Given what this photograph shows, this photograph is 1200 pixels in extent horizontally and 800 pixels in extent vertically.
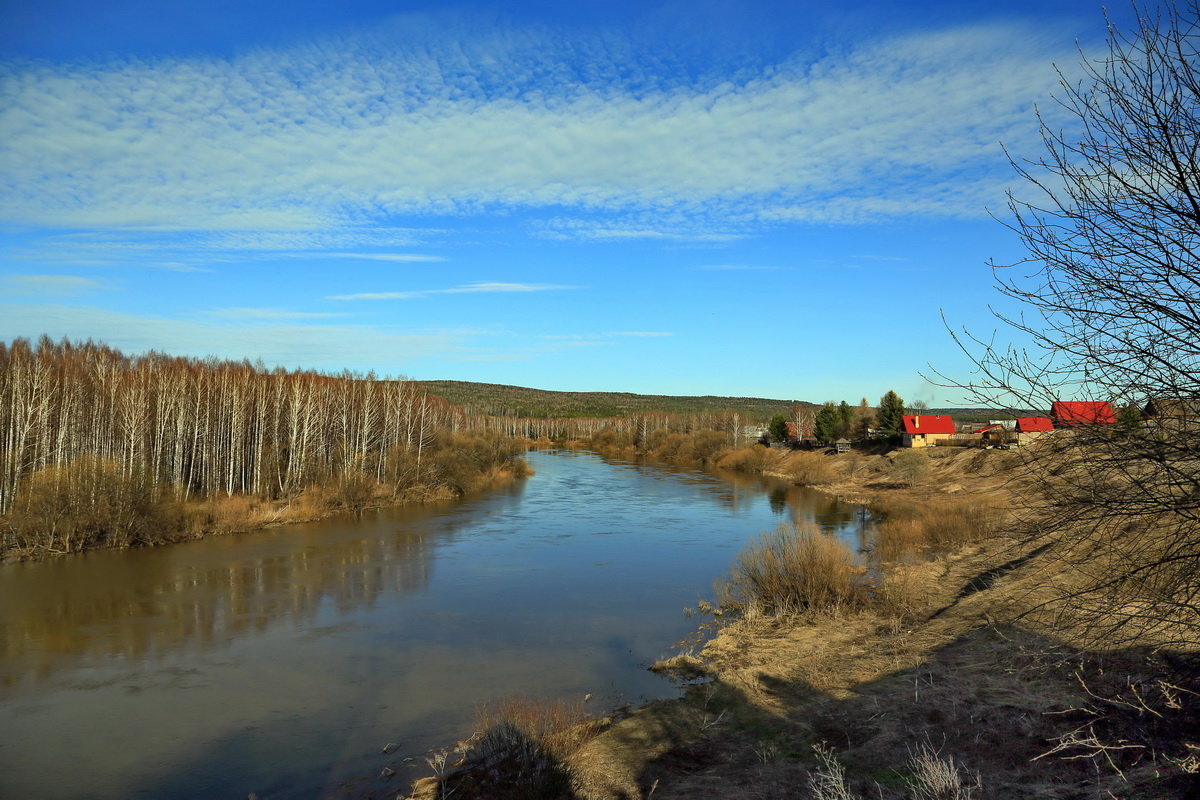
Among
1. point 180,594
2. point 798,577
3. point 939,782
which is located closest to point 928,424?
point 798,577

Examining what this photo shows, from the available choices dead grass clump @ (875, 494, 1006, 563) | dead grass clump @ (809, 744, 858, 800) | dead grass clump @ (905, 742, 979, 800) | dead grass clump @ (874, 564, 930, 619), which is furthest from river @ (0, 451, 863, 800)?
dead grass clump @ (905, 742, 979, 800)

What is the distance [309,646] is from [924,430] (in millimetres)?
48502

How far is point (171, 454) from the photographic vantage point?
36438 mm

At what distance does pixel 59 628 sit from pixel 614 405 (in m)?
154

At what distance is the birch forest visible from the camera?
951 inches

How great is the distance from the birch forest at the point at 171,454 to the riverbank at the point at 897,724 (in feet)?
68.5

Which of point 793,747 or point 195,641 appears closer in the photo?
point 793,747

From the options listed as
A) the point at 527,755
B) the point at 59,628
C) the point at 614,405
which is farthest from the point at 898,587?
the point at 614,405

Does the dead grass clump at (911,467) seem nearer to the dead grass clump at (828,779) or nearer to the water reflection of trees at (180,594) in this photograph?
the water reflection of trees at (180,594)

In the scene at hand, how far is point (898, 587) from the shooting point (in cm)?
1636

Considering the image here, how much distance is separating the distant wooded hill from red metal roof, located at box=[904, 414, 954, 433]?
8606 cm

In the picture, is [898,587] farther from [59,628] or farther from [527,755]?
[59,628]

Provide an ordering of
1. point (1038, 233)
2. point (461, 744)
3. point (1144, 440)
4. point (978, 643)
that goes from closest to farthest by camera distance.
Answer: point (1144, 440) < point (1038, 233) < point (461, 744) < point (978, 643)

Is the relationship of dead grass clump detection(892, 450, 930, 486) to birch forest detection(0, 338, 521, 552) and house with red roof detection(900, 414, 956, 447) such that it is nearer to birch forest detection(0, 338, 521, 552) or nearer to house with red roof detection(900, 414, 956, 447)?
house with red roof detection(900, 414, 956, 447)
